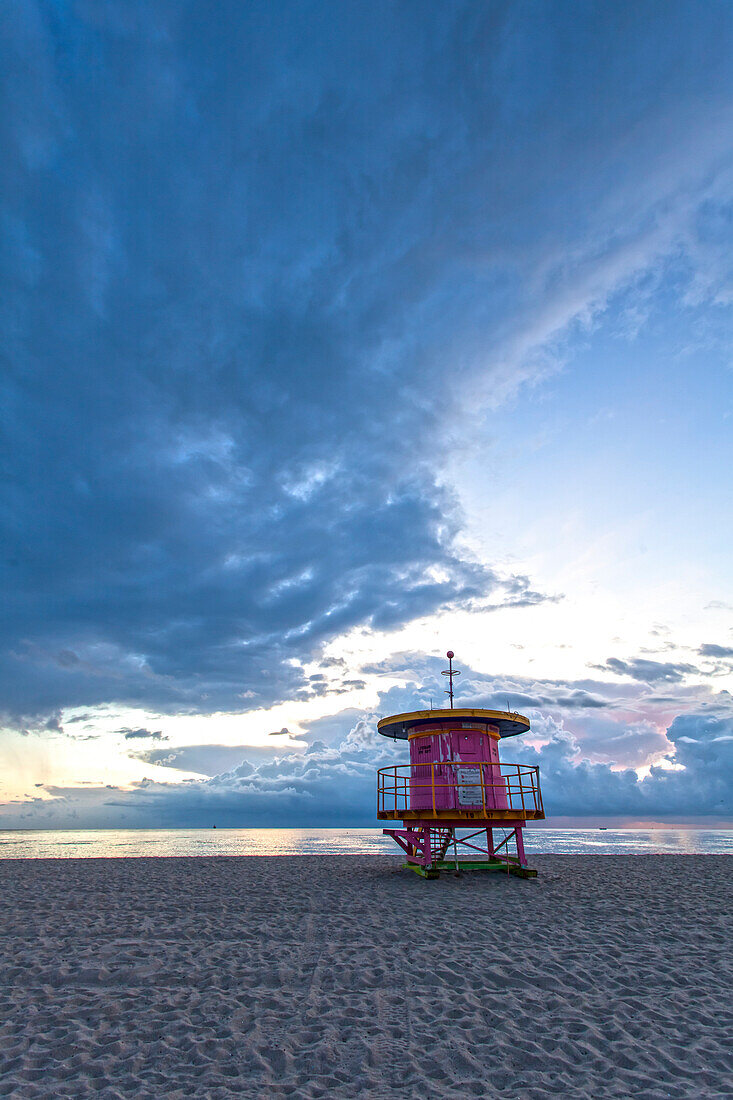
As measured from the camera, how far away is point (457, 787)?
15.1 meters

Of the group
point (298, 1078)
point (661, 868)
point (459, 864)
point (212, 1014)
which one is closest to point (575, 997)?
point (298, 1078)

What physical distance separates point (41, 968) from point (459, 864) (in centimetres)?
1200

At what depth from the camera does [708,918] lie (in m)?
10.6

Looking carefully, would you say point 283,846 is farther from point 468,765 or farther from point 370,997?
point 370,997

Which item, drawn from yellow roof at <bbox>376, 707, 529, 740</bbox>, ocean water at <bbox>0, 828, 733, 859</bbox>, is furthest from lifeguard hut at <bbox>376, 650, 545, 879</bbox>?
ocean water at <bbox>0, 828, 733, 859</bbox>

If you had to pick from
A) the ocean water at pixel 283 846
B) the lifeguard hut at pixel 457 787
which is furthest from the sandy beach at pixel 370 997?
the ocean water at pixel 283 846

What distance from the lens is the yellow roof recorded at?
1564 cm

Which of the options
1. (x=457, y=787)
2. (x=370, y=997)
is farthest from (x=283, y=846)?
(x=370, y=997)

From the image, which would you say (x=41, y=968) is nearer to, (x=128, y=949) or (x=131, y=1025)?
(x=128, y=949)

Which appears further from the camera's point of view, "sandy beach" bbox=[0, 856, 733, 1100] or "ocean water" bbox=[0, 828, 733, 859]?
"ocean water" bbox=[0, 828, 733, 859]

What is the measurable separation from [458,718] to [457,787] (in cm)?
175

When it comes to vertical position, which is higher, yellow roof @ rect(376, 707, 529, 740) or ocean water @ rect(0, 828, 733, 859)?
yellow roof @ rect(376, 707, 529, 740)

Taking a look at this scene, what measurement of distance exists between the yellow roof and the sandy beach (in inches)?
171

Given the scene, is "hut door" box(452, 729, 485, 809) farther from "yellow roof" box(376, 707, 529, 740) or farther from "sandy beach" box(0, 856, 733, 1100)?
"sandy beach" box(0, 856, 733, 1100)
